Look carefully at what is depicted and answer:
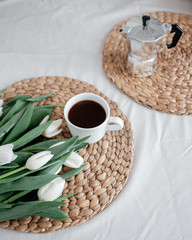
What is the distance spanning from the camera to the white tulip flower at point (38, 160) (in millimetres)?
441

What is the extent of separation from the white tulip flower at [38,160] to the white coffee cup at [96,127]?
0.08 meters

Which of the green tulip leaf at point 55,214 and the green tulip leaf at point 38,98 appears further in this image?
the green tulip leaf at point 38,98

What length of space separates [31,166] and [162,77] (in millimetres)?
421

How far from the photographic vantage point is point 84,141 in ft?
1.76

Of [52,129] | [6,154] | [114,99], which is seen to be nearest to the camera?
[6,154]

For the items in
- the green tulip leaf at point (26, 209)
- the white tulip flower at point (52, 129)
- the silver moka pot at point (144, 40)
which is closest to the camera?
the green tulip leaf at point (26, 209)

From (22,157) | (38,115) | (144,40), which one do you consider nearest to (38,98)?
(38,115)

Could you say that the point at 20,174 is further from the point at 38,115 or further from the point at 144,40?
A: the point at 144,40

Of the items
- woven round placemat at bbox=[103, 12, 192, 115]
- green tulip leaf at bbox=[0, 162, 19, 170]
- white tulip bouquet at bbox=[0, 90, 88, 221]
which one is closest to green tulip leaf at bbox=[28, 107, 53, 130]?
white tulip bouquet at bbox=[0, 90, 88, 221]

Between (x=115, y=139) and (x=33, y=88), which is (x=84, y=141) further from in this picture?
(x=33, y=88)

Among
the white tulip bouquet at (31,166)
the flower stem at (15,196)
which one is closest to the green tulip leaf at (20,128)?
the white tulip bouquet at (31,166)

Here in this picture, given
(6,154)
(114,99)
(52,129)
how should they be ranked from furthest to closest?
1. (114,99)
2. (52,129)
3. (6,154)

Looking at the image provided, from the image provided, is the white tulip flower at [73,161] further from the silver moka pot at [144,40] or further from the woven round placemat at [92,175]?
the silver moka pot at [144,40]

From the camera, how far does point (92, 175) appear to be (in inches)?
20.7
